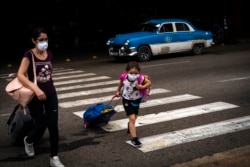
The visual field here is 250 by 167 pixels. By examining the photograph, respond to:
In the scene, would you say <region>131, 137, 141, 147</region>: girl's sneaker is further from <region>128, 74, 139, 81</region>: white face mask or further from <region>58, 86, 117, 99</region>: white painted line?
<region>58, 86, 117, 99</region>: white painted line

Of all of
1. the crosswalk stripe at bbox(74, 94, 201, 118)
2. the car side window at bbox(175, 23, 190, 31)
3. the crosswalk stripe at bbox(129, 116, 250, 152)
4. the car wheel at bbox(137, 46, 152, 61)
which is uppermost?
the car side window at bbox(175, 23, 190, 31)

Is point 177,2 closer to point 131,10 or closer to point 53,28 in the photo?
point 131,10

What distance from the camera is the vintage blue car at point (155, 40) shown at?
1567 cm

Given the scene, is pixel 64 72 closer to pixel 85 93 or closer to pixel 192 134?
pixel 85 93

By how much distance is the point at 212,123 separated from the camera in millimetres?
6898

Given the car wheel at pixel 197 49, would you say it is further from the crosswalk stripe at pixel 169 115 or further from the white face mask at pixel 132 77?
the white face mask at pixel 132 77

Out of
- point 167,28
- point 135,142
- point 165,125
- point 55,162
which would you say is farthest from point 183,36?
point 55,162

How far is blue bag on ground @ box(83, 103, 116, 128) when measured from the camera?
6.63m

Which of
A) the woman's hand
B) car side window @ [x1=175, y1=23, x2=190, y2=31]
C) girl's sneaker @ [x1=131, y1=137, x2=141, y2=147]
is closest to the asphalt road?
girl's sneaker @ [x1=131, y1=137, x2=141, y2=147]

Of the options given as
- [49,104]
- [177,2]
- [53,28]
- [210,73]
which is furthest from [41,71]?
[177,2]

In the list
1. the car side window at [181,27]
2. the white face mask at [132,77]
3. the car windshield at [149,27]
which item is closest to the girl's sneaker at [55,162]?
the white face mask at [132,77]

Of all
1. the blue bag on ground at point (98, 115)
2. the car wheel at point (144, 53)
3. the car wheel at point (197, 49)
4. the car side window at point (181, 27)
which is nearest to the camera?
the blue bag on ground at point (98, 115)

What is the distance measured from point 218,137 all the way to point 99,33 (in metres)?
21.3

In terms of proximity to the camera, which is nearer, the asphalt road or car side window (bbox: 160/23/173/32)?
the asphalt road
